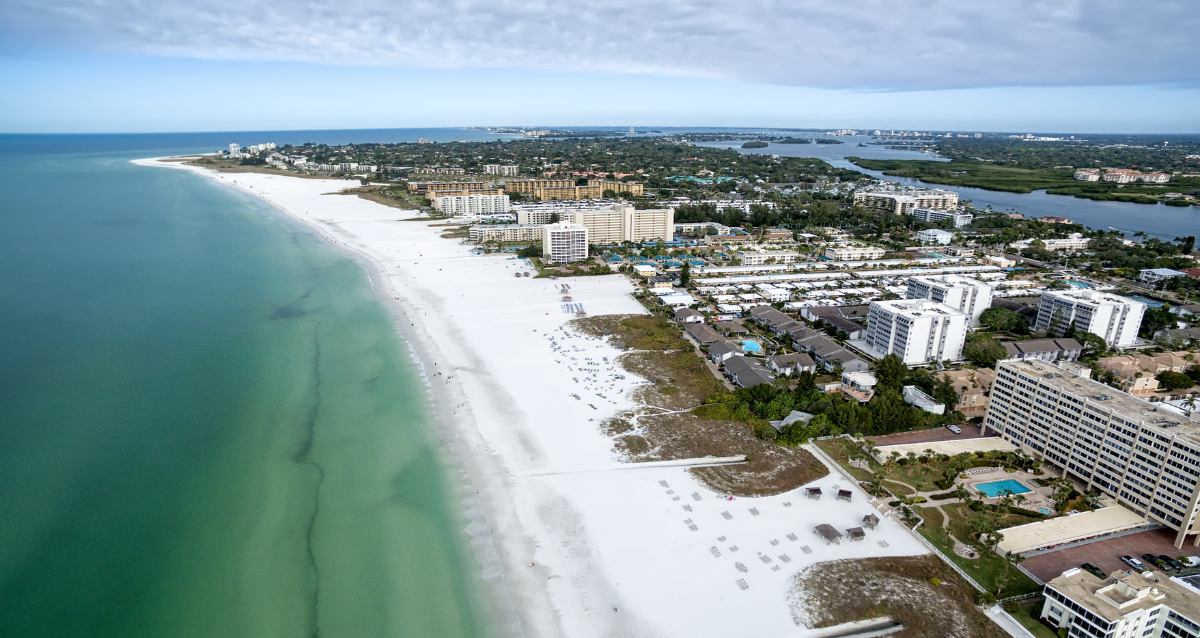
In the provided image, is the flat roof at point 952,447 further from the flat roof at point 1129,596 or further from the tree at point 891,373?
the flat roof at point 1129,596

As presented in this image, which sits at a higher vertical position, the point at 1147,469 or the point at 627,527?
the point at 1147,469

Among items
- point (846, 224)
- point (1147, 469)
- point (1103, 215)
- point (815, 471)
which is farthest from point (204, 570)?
point (1103, 215)

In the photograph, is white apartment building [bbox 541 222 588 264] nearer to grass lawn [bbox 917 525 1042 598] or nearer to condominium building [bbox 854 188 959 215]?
grass lawn [bbox 917 525 1042 598]

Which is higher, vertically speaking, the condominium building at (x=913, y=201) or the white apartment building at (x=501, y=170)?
the white apartment building at (x=501, y=170)

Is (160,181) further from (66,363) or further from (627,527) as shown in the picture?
(627,527)

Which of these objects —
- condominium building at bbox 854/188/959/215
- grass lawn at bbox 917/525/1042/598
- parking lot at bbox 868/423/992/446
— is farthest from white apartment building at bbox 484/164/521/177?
grass lawn at bbox 917/525/1042/598

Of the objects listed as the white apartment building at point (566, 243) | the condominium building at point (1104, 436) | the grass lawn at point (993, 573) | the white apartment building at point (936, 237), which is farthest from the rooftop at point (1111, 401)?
the white apartment building at point (936, 237)

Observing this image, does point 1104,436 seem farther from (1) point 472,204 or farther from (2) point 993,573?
(1) point 472,204
